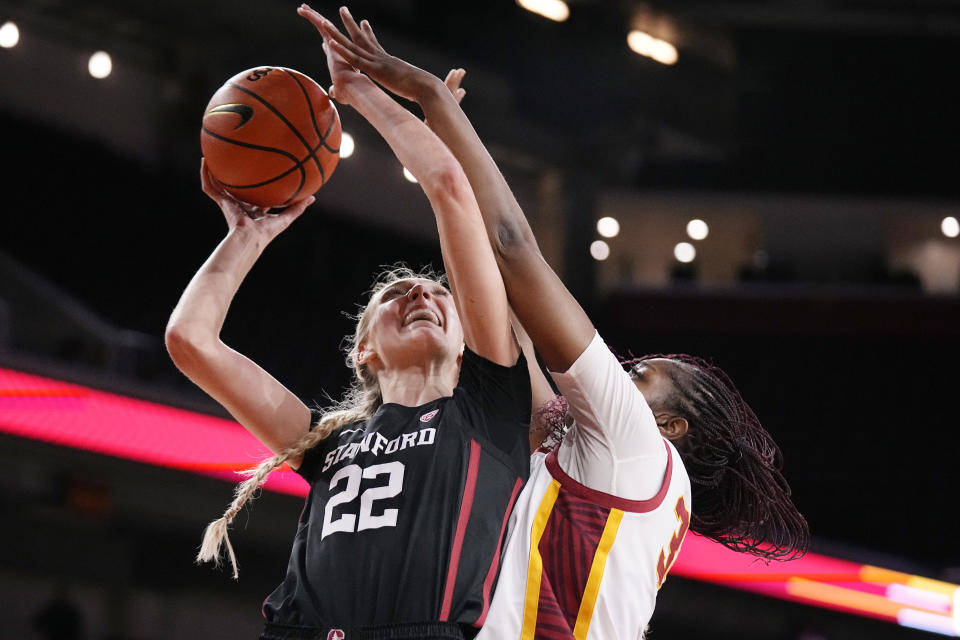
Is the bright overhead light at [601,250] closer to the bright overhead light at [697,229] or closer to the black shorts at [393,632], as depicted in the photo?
the bright overhead light at [697,229]

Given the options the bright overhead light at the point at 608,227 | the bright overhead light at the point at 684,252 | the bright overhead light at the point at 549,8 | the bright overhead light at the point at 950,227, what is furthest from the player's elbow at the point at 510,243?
the bright overhead light at the point at 950,227

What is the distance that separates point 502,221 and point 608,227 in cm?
1171

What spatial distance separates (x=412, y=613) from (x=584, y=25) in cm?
1099

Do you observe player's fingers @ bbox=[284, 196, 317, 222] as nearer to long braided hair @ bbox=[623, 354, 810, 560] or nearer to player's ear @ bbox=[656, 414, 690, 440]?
long braided hair @ bbox=[623, 354, 810, 560]

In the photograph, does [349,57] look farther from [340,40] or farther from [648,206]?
[648,206]

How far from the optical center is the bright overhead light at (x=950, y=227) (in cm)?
1369

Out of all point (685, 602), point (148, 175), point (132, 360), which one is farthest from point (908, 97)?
point (132, 360)

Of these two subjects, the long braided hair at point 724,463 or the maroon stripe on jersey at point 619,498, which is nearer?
the maroon stripe on jersey at point 619,498

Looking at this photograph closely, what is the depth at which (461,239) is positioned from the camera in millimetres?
2078

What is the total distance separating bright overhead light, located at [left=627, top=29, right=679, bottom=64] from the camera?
485 inches

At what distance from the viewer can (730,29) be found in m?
13.4

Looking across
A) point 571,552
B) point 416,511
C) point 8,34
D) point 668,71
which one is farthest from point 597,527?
point 668,71

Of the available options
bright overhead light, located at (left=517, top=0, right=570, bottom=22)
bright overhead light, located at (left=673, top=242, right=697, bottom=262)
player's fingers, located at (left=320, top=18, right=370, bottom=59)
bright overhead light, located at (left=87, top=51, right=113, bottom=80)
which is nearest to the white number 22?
player's fingers, located at (left=320, top=18, right=370, bottom=59)

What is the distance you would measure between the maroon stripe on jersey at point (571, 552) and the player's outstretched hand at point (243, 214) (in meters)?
1.02
